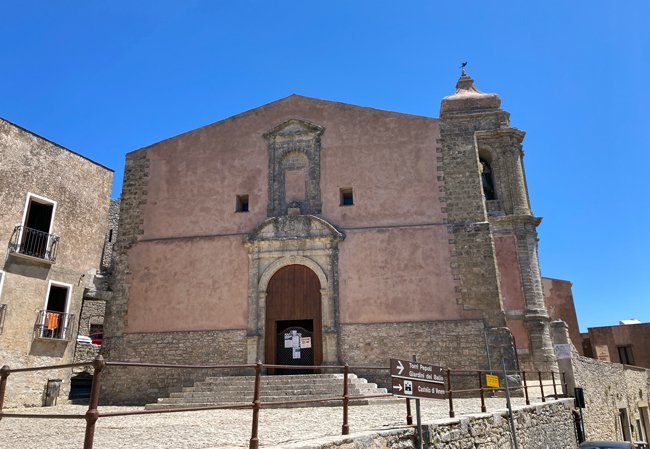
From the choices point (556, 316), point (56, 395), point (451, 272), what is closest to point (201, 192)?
point (56, 395)

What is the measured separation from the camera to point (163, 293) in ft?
49.1

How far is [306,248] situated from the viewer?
47.9ft

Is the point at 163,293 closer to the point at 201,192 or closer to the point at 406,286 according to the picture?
the point at 201,192

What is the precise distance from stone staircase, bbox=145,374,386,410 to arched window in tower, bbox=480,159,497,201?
35.7ft

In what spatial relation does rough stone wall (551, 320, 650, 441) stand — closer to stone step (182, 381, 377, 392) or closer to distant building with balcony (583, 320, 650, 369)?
distant building with balcony (583, 320, 650, 369)

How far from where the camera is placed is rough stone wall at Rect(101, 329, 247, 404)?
13.9 m

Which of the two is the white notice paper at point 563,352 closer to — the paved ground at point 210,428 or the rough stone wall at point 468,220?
the rough stone wall at point 468,220

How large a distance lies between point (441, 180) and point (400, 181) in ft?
3.76

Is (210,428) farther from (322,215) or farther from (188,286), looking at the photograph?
(322,215)

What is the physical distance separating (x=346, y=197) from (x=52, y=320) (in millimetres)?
Answer: 8636

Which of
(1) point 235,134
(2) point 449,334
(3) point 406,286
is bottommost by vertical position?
(2) point 449,334

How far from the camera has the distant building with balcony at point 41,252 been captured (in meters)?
13.0

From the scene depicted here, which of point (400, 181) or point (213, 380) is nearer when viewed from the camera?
point (213, 380)

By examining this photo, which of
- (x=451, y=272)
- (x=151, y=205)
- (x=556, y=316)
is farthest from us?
(x=556, y=316)
